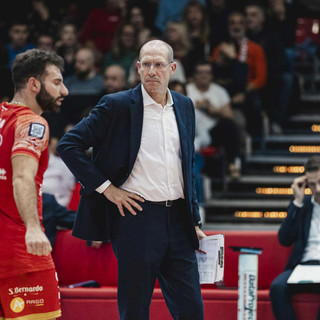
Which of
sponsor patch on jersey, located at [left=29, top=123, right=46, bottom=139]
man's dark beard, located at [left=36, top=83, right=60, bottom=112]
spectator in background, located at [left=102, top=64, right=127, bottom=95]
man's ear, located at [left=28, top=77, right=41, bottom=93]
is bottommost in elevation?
sponsor patch on jersey, located at [left=29, top=123, right=46, bottom=139]

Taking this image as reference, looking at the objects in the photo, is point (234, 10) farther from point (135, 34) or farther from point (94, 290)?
point (94, 290)

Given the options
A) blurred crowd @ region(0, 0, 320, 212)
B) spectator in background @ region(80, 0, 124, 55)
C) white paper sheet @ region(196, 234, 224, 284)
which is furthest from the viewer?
spectator in background @ region(80, 0, 124, 55)

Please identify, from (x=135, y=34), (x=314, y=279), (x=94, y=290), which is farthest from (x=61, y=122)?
(x=314, y=279)

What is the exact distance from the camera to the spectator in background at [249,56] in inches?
344

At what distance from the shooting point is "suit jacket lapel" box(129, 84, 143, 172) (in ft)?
11.6

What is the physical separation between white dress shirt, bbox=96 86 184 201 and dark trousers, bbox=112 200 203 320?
0.08 meters

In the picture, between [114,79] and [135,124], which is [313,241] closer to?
[135,124]

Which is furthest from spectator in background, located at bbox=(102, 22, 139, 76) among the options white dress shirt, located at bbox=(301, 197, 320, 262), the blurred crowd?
white dress shirt, located at bbox=(301, 197, 320, 262)

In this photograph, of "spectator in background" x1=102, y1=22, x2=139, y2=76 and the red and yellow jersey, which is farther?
"spectator in background" x1=102, y1=22, x2=139, y2=76

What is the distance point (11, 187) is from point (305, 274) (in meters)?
2.50

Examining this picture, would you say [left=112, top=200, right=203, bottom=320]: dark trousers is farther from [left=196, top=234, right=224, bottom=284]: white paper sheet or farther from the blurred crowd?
the blurred crowd

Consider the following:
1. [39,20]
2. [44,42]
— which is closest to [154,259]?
[44,42]

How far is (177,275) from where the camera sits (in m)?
3.61

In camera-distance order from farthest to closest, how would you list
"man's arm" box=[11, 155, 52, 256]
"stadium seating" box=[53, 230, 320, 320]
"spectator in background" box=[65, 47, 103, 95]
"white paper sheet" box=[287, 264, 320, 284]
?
"spectator in background" box=[65, 47, 103, 95] < "stadium seating" box=[53, 230, 320, 320] < "white paper sheet" box=[287, 264, 320, 284] < "man's arm" box=[11, 155, 52, 256]
